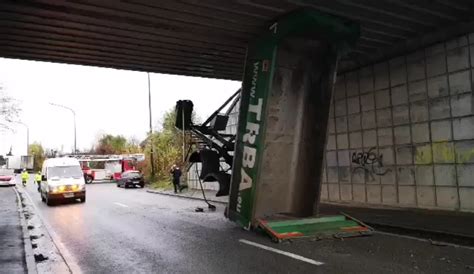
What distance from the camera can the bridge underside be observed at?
974 centimetres

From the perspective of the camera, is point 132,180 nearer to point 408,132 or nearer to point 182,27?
point 182,27

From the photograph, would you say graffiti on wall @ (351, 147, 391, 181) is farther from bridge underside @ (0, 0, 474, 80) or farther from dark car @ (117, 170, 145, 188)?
dark car @ (117, 170, 145, 188)

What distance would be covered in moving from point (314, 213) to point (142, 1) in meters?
6.39

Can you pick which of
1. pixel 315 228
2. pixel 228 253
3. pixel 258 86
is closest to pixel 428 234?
pixel 315 228

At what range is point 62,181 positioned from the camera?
22.1 m

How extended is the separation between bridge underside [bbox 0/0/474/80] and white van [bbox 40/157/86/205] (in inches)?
381

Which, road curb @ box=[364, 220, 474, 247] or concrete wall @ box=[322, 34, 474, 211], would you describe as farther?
concrete wall @ box=[322, 34, 474, 211]

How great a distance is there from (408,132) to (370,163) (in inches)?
66.1

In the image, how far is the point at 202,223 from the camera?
13.1m

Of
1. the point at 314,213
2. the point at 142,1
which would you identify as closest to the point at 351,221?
the point at 314,213

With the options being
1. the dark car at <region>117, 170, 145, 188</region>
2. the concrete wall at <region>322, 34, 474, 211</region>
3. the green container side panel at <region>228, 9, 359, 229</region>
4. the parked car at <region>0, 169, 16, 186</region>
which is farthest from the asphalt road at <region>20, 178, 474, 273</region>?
the parked car at <region>0, 169, 16, 186</region>

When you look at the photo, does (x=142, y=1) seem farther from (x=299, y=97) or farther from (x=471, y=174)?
(x=471, y=174)

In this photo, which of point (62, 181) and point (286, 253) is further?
point (62, 181)

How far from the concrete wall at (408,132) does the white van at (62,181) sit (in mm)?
13006
